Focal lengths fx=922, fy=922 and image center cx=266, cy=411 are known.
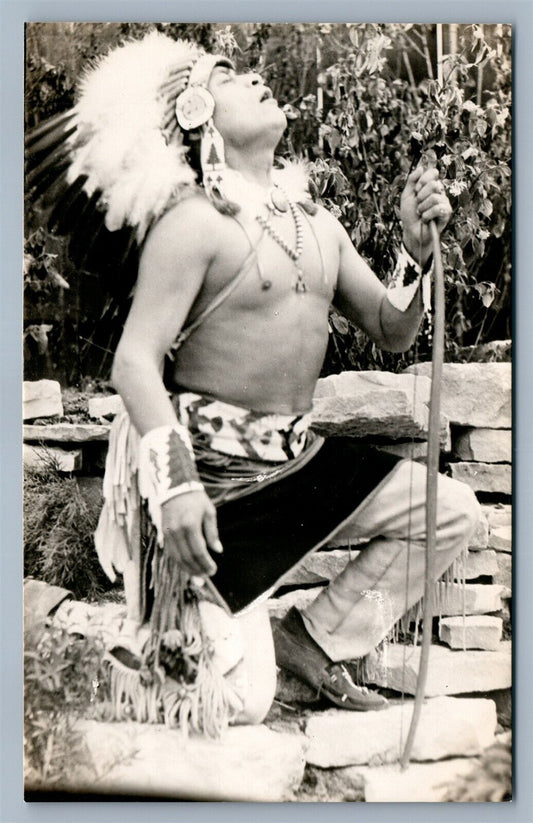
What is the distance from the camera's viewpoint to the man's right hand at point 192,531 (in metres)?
1.94

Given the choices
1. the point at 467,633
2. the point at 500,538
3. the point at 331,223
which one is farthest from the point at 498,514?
the point at 331,223

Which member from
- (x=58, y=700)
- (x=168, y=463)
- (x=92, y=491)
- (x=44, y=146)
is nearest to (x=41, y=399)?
(x=92, y=491)

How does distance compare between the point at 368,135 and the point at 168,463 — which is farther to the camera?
the point at 368,135

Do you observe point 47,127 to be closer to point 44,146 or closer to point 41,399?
point 44,146

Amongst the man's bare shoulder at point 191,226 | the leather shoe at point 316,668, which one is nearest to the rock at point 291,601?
the leather shoe at point 316,668

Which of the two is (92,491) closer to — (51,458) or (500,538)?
(51,458)

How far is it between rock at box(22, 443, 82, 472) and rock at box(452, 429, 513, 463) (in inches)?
33.3

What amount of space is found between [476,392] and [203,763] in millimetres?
1013

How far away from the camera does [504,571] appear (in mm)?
2084

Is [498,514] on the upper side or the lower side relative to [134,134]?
lower

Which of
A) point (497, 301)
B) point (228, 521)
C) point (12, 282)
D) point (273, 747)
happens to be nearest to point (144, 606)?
point (228, 521)

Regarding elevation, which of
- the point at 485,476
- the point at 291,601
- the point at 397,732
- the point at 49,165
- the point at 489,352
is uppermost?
the point at 49,165

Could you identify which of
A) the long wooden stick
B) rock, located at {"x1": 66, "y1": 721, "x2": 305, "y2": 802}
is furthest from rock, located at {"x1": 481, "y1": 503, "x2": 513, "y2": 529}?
rock, located at {"x1": 66, "y1": 721, "x2": 305, "y2": 802}

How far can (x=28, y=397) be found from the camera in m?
2.05
